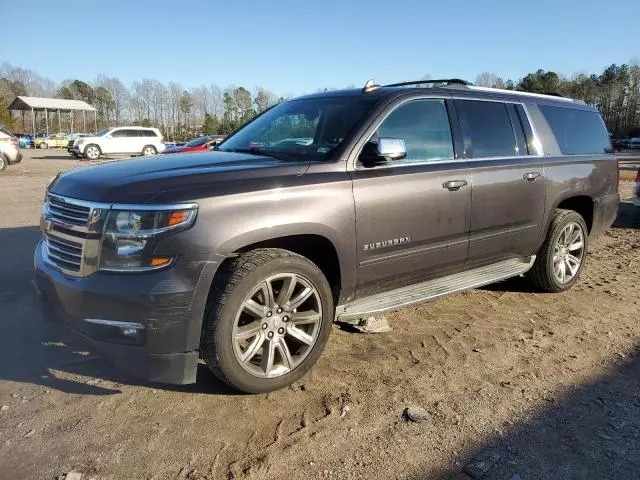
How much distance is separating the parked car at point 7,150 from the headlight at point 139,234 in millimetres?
20415

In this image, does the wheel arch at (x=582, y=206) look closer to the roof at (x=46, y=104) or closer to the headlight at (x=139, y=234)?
the headlight at (x=139, y=234)

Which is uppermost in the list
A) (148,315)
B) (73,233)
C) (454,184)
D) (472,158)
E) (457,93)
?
(457,93)

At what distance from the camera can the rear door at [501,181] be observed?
4293 mm

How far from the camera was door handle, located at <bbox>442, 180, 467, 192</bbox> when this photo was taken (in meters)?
3.98

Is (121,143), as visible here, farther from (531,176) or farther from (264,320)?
(264,320)

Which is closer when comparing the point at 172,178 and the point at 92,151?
the point at 172,178

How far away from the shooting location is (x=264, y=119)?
462 cm

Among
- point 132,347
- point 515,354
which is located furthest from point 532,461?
point 132,347

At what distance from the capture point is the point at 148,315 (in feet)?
9.11

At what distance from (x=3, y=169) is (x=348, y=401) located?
21300 millimetres

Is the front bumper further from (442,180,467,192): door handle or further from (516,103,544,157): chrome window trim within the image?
(516,103,544,157): chrome window trim

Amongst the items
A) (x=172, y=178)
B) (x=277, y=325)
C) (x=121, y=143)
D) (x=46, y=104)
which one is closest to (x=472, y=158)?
(x=277, y=325)

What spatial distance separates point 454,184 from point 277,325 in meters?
1.82

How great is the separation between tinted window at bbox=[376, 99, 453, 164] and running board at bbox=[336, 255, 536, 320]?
3.27ft
